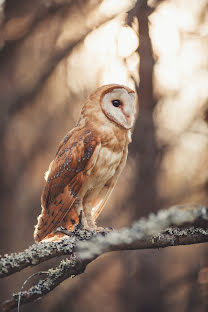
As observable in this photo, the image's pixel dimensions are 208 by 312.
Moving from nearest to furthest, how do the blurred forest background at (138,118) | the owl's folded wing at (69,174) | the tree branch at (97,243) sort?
the tree branch at (97,243), the owl's folded wing at (69,174), the blurred forest background at (138,118)

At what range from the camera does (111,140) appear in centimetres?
93

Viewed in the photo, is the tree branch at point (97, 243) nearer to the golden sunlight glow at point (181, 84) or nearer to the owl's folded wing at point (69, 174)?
the owl's folded wing at point (69, 174)

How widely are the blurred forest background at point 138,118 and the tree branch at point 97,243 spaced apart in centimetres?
27

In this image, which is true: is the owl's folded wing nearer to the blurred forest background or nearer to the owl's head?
the owl's head

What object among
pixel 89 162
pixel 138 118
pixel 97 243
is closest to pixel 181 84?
pixel 138 118

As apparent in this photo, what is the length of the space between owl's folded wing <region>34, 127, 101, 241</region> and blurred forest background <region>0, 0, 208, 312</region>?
0.22 metres

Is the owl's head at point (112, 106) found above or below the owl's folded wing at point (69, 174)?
above

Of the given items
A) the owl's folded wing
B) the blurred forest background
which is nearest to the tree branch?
the owl's folded wing

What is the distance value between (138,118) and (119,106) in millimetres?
208

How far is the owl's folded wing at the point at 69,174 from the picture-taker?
0.90 meters

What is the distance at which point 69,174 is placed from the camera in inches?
35.5

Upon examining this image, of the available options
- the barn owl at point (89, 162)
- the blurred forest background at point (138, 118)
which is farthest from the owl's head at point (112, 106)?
the blurred forest background at point (138, 118)

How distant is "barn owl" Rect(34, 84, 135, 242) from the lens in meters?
0.90

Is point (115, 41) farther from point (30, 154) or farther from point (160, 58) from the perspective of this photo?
point (30, 154)
